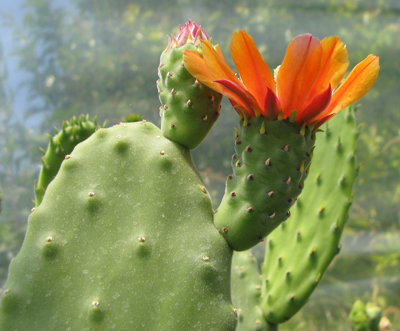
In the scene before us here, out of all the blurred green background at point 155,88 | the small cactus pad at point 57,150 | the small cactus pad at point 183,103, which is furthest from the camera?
the blurred green background at point 155,88

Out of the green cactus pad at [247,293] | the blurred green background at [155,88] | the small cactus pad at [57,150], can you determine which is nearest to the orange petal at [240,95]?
the small cactus pad at [57,150]

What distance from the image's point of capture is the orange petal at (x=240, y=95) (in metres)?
0.49

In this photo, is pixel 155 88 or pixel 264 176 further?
pixel 155 88

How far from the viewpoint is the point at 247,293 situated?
2.97 ft

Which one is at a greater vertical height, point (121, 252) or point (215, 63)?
point (215, 63)

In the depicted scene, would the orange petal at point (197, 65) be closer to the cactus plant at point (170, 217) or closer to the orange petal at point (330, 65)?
the cactus plant at point (170, 217)

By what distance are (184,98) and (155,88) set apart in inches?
49.9

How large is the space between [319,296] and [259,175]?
7.73 feet

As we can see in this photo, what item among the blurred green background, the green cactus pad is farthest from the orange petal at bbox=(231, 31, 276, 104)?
the blurred green background

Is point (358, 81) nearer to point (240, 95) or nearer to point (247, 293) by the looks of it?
point (240, 95)

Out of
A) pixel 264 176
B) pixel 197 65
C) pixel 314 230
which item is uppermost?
pixel 197 65

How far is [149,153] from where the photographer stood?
60 centimetres

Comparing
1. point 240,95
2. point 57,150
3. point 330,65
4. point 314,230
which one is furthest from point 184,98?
point 314,230

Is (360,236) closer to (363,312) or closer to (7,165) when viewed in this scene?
(363,312)
